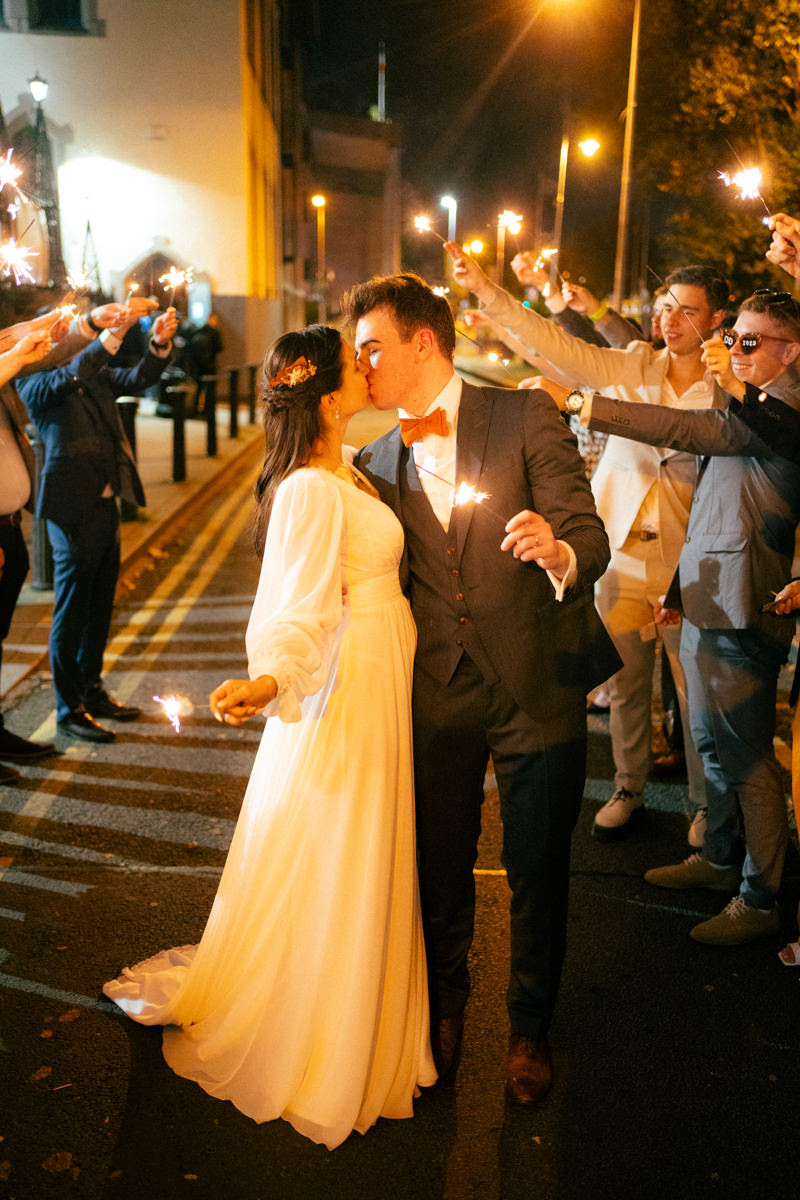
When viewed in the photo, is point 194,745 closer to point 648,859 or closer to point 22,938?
point 22,938

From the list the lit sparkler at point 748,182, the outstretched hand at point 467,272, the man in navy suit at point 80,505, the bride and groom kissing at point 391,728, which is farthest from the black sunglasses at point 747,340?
the man in navy suit at point 80,505

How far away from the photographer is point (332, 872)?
2.84 meters

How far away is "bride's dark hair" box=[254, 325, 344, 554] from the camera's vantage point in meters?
2.83

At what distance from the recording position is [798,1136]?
2.86 meters

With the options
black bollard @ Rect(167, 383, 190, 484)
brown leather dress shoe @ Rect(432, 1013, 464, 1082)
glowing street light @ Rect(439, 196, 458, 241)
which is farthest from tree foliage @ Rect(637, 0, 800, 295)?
brown leather dress shoe @ Rect(432, 1013, 464, 1082)

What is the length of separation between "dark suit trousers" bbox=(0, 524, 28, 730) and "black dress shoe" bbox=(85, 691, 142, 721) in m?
0.77

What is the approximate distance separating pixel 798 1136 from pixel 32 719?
4.57 meters

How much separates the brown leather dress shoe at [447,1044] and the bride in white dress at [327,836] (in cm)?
8

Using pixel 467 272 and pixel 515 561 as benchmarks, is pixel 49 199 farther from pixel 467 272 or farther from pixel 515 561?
pixel 515 561

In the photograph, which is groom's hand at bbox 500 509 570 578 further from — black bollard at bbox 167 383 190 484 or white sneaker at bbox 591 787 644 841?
black bollard at bbox 167 383 190 484

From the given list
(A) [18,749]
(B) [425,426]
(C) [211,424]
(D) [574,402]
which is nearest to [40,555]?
(A) [18,749]

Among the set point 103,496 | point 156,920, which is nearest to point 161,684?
point 103,496

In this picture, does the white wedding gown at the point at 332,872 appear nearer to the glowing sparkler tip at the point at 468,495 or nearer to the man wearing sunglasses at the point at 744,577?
the glowing sparkler tip at the point at 468,495

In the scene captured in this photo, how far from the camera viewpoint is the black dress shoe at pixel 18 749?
535 centimetres
